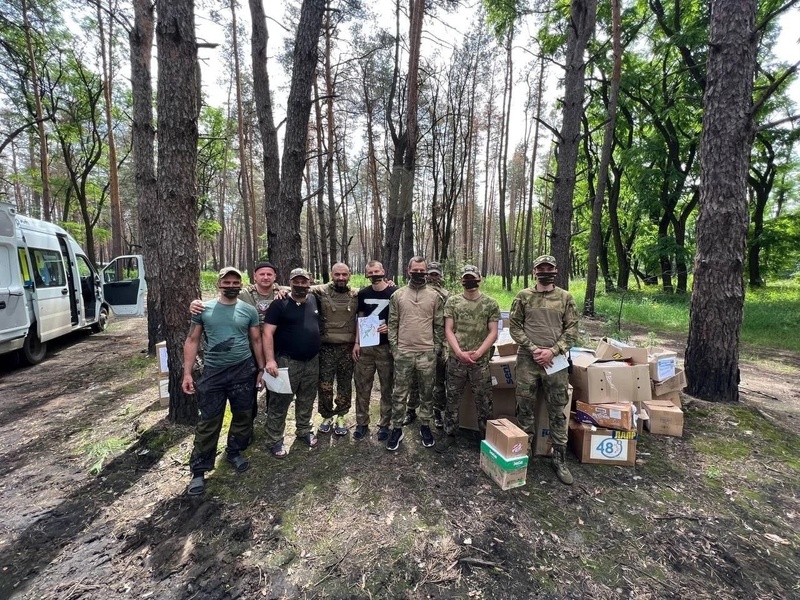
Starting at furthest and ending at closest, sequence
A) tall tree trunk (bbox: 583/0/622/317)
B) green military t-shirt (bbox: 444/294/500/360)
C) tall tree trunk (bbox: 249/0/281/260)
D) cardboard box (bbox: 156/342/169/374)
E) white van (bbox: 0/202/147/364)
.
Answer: tall tree trunk (bbox: 583/0/622/317) → tall tree trunk (bbox: 249/0/281/260) → white van (bbox: 0/202/147/364) → cardboard box (bbox: 156/342/169/374) → green military t-shirt (bbox: 444/294/500/360)

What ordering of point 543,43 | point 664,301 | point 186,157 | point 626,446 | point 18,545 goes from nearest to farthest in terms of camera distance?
point 18,545 < point 626,446 < point 186,157 < point 543,43 < point 664,301

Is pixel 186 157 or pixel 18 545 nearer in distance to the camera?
pixel 18 545

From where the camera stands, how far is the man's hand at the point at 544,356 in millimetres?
3357

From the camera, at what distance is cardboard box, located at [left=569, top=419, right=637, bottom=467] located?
11.4ft

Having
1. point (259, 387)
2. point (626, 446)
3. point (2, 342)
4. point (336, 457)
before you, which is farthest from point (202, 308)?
point (2, 342)

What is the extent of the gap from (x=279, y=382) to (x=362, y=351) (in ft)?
3.17

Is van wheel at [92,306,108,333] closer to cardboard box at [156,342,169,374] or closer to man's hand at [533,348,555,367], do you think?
cardboard box at [156,342,169,374]

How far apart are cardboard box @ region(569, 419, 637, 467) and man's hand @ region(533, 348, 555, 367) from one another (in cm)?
81

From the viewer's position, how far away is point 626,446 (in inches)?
136

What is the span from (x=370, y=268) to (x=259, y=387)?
169 cm

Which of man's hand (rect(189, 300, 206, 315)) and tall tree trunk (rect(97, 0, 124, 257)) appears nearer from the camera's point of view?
man's hand (rect(189, 300, 206, 315))

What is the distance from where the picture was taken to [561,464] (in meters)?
3.36

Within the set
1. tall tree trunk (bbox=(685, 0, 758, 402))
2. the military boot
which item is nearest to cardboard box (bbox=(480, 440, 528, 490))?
the military boot

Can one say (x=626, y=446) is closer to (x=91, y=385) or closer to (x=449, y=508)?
(x=449, y=508)
